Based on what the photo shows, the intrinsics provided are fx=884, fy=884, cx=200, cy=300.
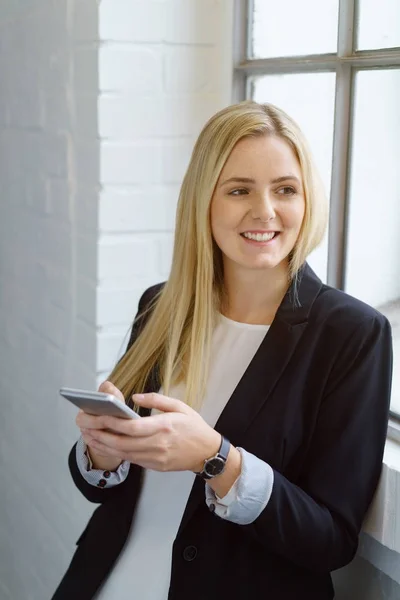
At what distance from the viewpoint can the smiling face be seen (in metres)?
1.31

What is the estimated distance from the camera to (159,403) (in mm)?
1207

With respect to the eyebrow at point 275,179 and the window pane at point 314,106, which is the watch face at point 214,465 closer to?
the eyebrow at point 275,179

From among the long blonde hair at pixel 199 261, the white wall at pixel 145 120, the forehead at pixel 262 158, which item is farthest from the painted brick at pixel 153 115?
the forehead at pixel 262 158

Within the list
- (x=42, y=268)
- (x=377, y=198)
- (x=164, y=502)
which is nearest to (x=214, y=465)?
(x=164, y=502)

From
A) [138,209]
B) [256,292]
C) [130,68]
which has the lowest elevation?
[256,292]

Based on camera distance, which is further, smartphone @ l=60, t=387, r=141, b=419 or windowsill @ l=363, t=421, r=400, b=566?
windowsill @ l=363, t=421, r=400, b=566

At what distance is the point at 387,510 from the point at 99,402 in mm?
466

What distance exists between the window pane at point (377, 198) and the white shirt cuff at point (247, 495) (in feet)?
1.20

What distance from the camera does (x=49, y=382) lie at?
6.91ft

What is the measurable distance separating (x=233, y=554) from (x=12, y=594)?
4.58 ft

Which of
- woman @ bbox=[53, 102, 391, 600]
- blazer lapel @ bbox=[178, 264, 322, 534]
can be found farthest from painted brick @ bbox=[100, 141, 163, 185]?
blazer lapel @ bbox=[178, 264, 322, 534]

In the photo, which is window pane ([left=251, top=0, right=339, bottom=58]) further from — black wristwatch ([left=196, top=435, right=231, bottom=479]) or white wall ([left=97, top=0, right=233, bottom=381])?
black wristwatch ([left=196, top=435, right=231, bottom=479])

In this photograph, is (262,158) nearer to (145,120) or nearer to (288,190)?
(288,190)

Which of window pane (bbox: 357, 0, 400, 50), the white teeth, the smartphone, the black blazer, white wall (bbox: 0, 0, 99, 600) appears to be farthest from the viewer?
white wall (bbox: 0, 0, 99, 600)
